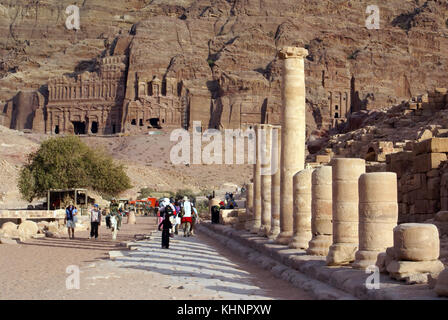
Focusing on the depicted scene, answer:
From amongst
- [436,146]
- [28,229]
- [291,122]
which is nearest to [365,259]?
[291,122]

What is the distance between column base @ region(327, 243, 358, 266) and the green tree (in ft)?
114

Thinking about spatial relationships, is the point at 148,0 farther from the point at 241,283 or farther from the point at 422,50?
the point at 241,283

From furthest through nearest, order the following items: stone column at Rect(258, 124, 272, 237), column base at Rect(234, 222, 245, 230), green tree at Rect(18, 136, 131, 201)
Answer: green tree at Rect(18, 136, 131, 201)
column base at Rect(234, 222, 245, 230)
stone column at Rect(258, 124, 272, 237)

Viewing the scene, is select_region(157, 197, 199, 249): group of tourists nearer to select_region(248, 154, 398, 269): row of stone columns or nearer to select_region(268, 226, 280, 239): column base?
select_region(268, 226, 280, 239): column base

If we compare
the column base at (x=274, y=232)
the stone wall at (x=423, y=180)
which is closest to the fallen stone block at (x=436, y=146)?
the stone wall at (x=423, y=180)

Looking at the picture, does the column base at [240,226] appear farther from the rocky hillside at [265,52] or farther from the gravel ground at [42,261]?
the rocky hillside at [265,52]

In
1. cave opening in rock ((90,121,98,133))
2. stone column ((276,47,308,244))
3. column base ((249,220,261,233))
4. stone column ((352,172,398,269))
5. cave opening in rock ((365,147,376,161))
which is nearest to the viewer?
stone column ((352,172,398,269))

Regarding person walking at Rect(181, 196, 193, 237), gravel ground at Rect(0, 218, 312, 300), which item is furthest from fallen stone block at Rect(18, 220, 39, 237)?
gravel ground at Rect(0, 218, 312, 300)

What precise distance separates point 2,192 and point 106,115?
37.6 meters

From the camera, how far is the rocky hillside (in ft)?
275

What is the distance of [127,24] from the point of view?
124062mm

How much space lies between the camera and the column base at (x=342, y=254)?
32.2 ft

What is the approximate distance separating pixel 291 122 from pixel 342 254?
228 inches

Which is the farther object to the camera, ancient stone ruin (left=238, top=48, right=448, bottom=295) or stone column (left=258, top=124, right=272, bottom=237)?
stone column (left=258, top=124, right=272, bottom=237)
